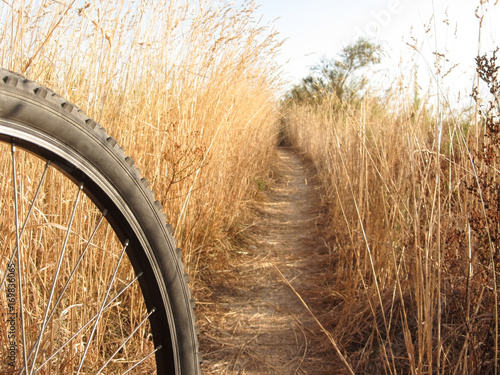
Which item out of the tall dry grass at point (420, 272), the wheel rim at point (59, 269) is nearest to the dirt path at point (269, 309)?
the tall dry grass at point (420, 272)

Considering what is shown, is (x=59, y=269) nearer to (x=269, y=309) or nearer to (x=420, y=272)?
(x=420, y=272)

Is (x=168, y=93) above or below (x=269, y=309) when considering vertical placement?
above

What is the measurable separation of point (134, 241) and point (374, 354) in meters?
1.23

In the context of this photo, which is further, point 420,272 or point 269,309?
point 269,309

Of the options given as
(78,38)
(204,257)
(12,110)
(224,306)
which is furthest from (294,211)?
(12,110)

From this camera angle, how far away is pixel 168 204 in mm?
2102

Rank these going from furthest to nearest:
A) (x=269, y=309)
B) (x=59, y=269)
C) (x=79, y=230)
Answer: (x=269, y=309) < (x=79, y=230) < (x=59, y=269)

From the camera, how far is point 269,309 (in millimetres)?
2221

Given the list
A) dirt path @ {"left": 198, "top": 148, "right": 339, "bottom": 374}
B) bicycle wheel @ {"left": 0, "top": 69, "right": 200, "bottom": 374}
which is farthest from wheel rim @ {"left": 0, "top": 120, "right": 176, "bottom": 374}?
dirt path @ {"left": 198, "top": 148, "right": 339, "bottom": 374}

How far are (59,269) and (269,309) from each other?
1.42 metres

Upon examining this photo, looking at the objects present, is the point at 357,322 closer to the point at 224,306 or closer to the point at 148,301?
the point at 224,306

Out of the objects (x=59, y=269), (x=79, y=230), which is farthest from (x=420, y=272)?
(x=79, y=230)

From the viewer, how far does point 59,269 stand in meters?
1.03

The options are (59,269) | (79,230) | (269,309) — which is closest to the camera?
(59,269)
